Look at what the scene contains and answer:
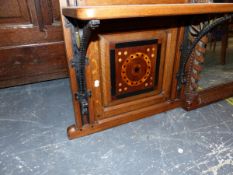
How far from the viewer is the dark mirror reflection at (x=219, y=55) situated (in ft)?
5.87

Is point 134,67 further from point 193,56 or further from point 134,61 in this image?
point 193,56

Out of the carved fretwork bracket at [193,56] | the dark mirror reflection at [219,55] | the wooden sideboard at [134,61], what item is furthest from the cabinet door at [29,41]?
the dark mirror reflection at [219,55]

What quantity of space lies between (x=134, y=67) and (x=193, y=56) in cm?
42

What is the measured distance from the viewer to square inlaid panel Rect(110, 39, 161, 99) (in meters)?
1.02

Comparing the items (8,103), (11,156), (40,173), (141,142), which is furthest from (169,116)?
(8,103)

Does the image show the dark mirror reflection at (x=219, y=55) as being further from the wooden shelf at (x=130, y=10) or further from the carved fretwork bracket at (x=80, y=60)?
the carved fretwork bracket at (x=80, y=60)

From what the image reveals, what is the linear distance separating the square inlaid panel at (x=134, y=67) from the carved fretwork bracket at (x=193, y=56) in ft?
0.62

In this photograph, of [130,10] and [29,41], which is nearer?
[130,10]

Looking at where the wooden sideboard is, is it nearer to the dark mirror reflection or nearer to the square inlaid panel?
the square inlaid panel

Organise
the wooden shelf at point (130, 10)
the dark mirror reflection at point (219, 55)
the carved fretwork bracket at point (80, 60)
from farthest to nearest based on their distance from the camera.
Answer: the dark mirror reflection at point (219, 55) → the carved fretwork bracket at point (80, 60) → the wooden shelf at point (130, 10)

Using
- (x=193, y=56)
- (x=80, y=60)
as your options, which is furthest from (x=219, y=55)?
(x=80, y=60)

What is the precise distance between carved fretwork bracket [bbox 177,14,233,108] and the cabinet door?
3.50ft

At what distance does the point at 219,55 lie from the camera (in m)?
1.92

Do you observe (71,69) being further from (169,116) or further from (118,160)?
(169,116)
